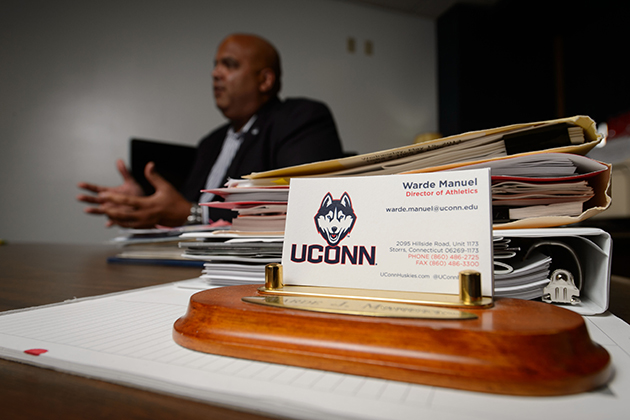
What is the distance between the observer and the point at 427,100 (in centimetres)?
401

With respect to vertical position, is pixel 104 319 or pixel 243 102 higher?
pixel 243 102

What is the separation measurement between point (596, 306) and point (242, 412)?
0.38 metres

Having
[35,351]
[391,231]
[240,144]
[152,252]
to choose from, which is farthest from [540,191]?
[240,144]

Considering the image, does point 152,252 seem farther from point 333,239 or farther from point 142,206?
point 333,239

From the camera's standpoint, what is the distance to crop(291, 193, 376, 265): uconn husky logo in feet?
1.16

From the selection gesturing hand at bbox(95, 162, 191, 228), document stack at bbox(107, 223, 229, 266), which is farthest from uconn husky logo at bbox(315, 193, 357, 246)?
gesturing hand at bbox(95, 162, 191, 228)

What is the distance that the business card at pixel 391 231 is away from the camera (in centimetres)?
31

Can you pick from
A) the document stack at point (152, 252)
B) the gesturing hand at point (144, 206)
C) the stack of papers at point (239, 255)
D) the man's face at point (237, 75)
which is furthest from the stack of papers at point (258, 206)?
the man's face at point (237, 75)

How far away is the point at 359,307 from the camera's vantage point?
10.9 inches

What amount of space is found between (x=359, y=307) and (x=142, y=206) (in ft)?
3.90

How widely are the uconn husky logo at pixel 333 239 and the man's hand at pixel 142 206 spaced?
1061 mm

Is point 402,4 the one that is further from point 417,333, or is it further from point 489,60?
point 417,333

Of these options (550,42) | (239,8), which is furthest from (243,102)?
(550,42)

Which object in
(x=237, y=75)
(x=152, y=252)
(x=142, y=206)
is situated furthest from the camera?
(x=237, y=75)
